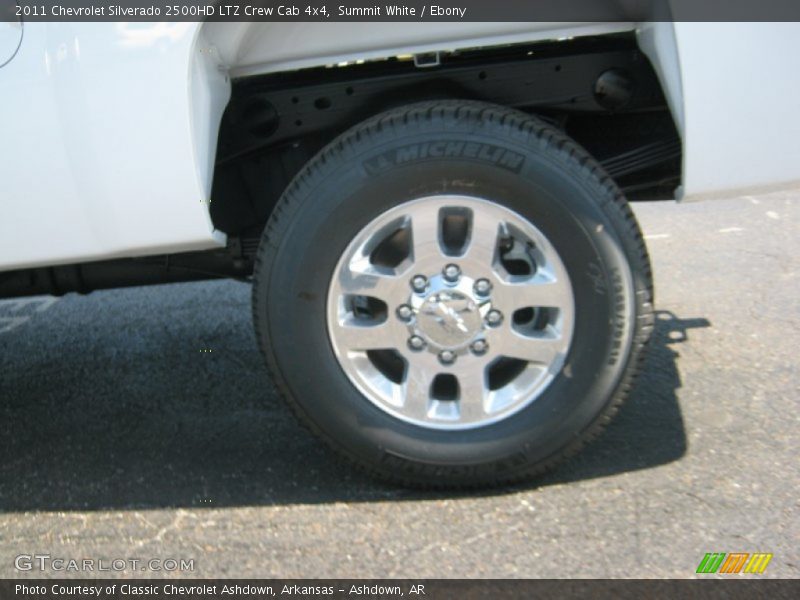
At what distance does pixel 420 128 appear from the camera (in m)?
2.46

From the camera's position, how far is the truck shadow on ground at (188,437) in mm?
2707

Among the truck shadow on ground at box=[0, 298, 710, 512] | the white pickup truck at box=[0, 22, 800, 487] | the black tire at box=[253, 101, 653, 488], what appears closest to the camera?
the white pickup truck at box=[0, 22, 800, 487]

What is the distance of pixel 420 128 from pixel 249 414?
1.25 m

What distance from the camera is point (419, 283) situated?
99.0 inches

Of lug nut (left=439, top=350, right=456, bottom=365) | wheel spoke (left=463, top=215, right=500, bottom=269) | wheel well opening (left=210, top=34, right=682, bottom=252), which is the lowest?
lug nut (left=439, top=350, right=456, bottom=365)

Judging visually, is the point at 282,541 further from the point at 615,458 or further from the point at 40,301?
the point at 40,301

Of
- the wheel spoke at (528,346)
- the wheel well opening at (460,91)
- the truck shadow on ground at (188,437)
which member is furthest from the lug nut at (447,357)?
the wheel well opening at (460,91)

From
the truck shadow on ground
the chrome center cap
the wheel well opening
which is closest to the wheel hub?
the chrome center cap

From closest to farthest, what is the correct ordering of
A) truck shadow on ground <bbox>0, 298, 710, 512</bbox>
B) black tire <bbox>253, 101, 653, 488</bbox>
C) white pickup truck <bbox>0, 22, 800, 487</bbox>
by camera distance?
white pickup truck <bbox>0, 22, 800, 487</bbox> < black tire <bbox>253, 101, 653, 488</bbox> < truck shadow on ground <bbox>0, 298, 710, 512</bbox>

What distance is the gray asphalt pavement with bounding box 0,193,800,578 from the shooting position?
2.34 meters

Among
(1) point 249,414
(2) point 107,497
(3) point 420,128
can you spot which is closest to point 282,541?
(2) point 107,497

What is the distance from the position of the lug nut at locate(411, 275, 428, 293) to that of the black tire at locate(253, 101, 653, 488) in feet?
0.64

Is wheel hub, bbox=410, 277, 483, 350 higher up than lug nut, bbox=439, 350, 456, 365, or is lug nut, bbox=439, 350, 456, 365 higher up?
wheel hub, bbox=410, 277, 483, 350

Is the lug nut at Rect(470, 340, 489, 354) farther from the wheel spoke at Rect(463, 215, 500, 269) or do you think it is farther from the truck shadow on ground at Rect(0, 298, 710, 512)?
the truck shadow on ground at Rect(0, 298, 710, 512)
